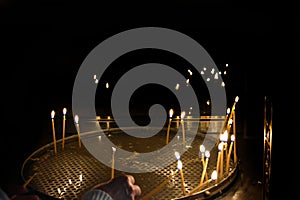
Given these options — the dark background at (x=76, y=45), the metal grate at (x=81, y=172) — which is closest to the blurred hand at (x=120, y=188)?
the metal grate at (x=81, y=172)

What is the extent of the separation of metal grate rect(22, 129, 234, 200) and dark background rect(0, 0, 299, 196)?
0.19 m

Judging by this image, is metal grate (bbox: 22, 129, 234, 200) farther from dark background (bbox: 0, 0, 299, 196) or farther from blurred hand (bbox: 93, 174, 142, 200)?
blurred hand (bbox: 93, 174, 142, 200)

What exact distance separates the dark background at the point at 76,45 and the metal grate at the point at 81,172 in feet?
0.63

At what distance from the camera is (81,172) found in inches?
96.7

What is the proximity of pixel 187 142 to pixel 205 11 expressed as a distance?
5.74 ft

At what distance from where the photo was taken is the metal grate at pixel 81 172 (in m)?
2.23

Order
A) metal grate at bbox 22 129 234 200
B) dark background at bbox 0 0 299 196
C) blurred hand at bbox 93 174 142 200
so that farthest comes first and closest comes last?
1. dark background at bbox 0 0 299 196
2. metal grate at bbox 22 129 234 200
3. blurred hand at bbox 93 174 142 200

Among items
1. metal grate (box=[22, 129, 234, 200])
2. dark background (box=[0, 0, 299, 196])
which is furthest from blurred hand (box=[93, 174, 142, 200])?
dark background (box=[0, 0, 299, 196])

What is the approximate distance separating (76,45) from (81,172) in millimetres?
2693

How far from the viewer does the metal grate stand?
7.33 feet

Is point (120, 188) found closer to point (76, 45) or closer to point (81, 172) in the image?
point (81, 172)

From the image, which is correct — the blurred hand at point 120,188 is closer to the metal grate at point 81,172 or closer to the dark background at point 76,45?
the metal grate at point 81,172

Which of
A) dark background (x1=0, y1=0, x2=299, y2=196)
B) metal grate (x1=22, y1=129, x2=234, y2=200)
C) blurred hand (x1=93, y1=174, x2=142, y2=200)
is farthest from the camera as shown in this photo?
dark background (x1=0, y1=0, x2=299, y2=196)

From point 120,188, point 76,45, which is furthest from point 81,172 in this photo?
point 76,45
